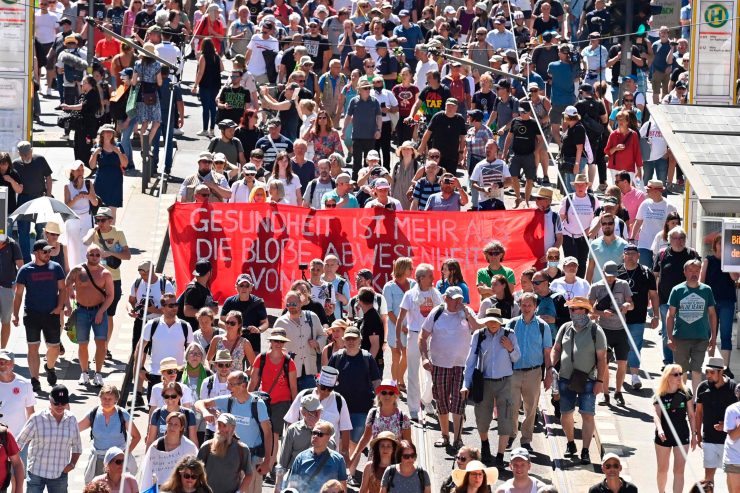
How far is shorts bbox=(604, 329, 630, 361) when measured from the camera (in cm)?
2059

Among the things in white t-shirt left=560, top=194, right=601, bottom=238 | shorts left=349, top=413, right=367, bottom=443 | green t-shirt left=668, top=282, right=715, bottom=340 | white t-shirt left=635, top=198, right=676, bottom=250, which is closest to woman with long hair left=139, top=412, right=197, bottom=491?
shorts left=349, top=413, right=367, bottom=443

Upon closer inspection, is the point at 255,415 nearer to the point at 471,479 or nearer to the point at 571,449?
the point at 471,479

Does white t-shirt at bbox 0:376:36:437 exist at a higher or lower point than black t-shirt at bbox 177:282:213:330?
lower

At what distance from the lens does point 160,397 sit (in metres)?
18.1

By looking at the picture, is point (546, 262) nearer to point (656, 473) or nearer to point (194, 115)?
point (656, 473)

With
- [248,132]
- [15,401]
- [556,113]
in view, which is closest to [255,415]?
[15,401]

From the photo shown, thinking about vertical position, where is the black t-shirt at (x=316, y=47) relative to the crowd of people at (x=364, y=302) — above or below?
above

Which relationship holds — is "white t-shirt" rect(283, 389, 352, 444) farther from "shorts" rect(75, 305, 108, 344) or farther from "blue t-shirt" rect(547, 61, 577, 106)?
"blue t-shirt" rect(547, 61, 577, 106)

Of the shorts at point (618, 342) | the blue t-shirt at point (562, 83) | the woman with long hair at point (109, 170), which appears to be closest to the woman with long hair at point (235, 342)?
the shorts at point (618, 342)

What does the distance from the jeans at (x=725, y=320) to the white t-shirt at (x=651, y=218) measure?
2.11m

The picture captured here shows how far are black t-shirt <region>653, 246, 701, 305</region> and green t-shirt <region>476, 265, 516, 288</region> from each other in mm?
1631

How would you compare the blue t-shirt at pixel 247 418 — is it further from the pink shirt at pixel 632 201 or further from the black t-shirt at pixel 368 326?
Result: the pink shirt at pixel 632 201

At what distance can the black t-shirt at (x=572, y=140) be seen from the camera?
27.4 m

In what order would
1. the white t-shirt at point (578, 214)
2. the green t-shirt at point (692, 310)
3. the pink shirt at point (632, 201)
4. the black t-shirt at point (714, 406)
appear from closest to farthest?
the black t-shirt at point (714, 406) < the green t-shirt at point (692, 310) < the white t-shirt at point (578, 214) < the pink shirt at point (632, 201)
